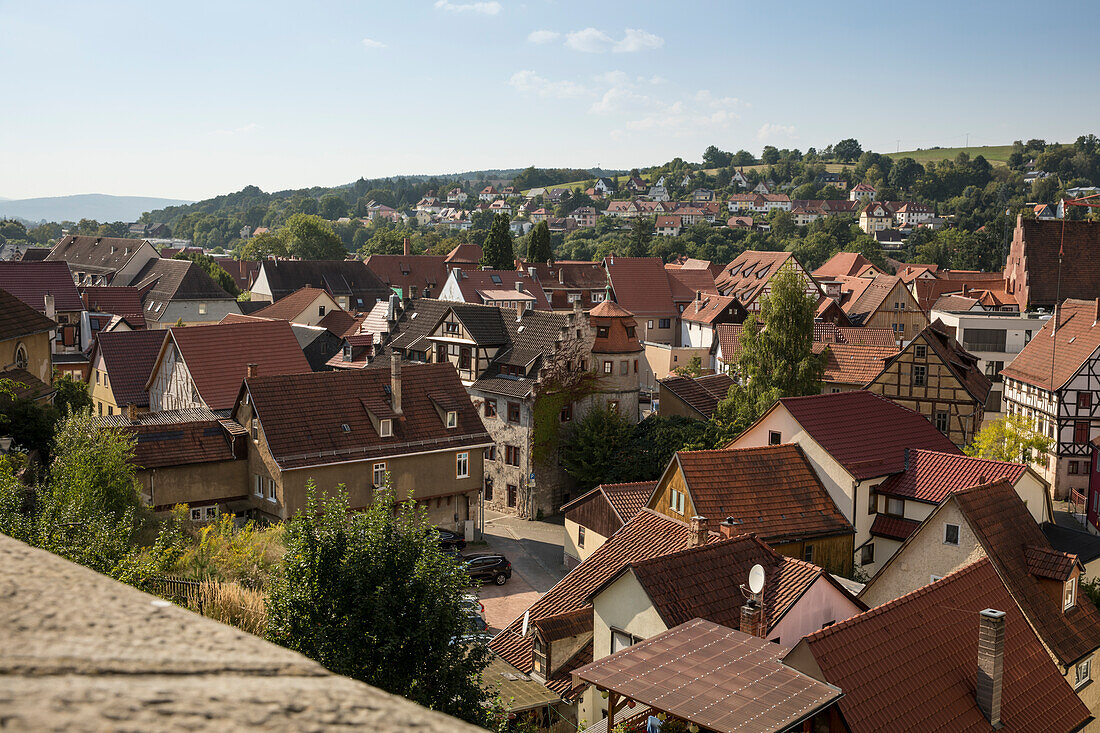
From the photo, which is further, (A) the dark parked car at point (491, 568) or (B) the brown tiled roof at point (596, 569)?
(A) the dark parked car at point (491, 568)

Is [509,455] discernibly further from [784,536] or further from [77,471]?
[77,471]

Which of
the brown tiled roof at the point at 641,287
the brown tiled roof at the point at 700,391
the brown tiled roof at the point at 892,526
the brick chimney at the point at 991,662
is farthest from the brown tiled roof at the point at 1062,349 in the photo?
the brown tiled roof at the point at 641,287

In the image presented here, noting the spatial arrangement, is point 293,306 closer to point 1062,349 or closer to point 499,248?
point 499,248

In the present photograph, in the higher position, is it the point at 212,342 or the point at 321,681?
the point at 321,681

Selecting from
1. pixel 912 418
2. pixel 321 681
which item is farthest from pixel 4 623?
pixel 912 418

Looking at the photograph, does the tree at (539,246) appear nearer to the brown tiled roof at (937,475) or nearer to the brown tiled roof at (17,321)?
the brown tiled roof at (17,321)

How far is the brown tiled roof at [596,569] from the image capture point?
24406 millimetres

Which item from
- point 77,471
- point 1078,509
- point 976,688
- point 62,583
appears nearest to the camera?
point 62,583

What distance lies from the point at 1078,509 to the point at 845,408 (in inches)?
627

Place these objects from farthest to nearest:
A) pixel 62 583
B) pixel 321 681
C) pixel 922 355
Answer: pixel 922 355
pixel 62 583
pixel 321 681

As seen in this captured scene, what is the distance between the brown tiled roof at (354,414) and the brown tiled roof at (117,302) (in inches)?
1463

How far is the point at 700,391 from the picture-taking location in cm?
5094

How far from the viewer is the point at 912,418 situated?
35.8 meters

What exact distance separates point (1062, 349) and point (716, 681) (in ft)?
129
